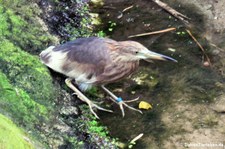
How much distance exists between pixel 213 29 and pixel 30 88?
126 inches

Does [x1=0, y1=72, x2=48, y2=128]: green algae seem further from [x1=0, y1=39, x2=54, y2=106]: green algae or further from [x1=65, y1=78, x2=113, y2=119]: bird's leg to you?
[x1=65, y1=78, x2=113, y2=119]: bird's leg

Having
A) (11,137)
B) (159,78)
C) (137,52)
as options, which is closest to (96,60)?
(137,52)

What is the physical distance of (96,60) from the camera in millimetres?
5695

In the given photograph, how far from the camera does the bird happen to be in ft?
18.5

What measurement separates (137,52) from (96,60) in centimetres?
54

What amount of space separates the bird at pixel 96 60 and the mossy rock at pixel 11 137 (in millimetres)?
1658

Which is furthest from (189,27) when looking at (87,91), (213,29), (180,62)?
(87,91)

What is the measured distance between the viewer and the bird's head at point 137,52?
18.2ft

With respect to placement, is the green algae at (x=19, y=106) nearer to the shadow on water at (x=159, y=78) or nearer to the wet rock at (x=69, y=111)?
the wet rock at (x=69, y=111)

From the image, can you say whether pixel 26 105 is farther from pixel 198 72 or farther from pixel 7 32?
pixel 198 72

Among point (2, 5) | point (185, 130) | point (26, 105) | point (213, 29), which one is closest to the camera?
point (26, 105)

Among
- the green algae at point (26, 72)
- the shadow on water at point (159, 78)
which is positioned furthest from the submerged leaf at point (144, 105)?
the green algae at point (26, 72)

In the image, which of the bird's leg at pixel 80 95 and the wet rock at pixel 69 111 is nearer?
the wet rock at pixel 69 111

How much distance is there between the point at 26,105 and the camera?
16.4ft
